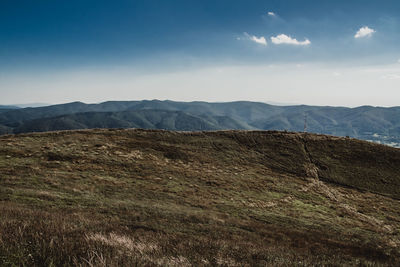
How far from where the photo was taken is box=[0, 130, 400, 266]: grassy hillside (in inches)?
215

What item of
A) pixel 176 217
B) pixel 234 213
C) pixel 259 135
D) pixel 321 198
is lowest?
pixel 321 198

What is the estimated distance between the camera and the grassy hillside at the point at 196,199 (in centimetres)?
546

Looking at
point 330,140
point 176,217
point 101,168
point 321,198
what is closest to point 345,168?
point 330,140

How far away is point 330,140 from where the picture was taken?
195 ft

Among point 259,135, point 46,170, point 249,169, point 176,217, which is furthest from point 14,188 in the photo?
point 259,135

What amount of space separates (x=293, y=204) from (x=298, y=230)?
10.1 metres

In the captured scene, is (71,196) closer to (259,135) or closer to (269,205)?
(269,205)

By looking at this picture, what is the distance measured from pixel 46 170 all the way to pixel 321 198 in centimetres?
3991

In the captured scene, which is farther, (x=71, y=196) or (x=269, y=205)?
(x=269, y=205)

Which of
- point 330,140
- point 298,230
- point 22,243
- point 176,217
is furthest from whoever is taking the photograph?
point 330,140

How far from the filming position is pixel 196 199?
2455 centimetres

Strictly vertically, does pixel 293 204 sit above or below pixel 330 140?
below

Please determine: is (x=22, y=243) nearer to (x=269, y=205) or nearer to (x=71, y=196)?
(x=71, y=196)

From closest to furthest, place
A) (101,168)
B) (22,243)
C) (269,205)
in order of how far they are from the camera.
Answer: (22,243), (269,205), (101,168)
